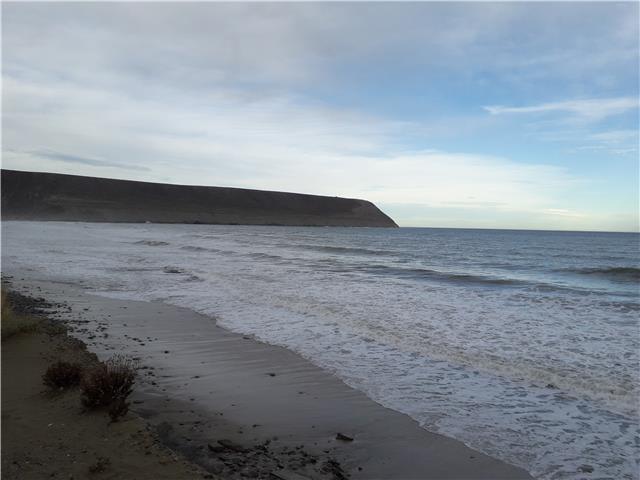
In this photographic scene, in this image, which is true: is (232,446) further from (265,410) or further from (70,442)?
(70,442)

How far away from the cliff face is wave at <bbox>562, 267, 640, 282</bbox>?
103931 millimetres

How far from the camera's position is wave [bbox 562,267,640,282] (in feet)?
70.2

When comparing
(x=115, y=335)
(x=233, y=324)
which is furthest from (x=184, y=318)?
(x=115, y=335)

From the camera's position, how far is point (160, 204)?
122 meters

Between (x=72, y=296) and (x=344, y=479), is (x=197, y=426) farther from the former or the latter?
(x=72, y=296)

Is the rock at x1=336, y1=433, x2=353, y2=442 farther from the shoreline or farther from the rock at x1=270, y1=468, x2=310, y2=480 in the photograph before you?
the rock at x1=270, y1=468, x2=310, y2=480

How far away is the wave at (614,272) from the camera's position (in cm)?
2139

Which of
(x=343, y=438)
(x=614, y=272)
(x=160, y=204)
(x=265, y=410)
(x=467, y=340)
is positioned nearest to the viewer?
(x=343, y=438)

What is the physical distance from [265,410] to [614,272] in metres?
23.8

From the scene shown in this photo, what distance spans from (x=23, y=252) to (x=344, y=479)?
2562 cm

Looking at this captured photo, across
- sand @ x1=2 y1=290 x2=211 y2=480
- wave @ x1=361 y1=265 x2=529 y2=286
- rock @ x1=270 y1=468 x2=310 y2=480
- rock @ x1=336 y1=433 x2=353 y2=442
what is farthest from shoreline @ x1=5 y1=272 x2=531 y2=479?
wave @ x1=361 y1=265 x2=529 y2=286

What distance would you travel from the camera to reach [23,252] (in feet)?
79.0

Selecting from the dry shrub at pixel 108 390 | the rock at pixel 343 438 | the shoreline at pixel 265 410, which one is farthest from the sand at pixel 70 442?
the rock at pixel 343 438

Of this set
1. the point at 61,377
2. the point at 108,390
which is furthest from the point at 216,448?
the point at 61,377
